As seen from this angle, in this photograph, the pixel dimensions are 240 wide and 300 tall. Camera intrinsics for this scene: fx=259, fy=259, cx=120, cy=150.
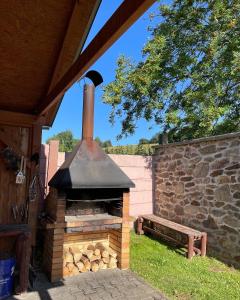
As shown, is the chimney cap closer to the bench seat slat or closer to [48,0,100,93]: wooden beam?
[48,0,100,93]: wooden beam

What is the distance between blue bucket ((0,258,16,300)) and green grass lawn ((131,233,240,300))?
1.88 metres

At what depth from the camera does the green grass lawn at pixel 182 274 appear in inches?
139

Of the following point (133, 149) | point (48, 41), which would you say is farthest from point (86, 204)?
point (133, 149)

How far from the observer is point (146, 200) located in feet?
21.2

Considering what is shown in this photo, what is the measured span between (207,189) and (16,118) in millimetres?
3717

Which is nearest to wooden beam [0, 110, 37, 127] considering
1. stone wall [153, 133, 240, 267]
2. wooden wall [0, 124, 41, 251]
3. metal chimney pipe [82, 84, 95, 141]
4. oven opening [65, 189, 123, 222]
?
wooden wall [0, 124, 41, 251]

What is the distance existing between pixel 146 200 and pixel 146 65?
389cm

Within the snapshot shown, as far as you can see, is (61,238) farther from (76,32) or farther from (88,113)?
(76,32)

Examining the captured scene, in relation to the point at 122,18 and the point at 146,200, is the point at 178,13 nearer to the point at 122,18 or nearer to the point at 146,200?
the point at 146,200

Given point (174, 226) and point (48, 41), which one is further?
point (174, 226)

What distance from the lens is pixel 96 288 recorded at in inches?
141

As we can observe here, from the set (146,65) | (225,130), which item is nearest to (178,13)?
(146,65)

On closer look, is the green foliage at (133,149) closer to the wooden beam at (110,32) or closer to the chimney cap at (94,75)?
the chimney cap at (94,75)

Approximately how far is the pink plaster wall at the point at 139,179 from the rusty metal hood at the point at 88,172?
160 cm
